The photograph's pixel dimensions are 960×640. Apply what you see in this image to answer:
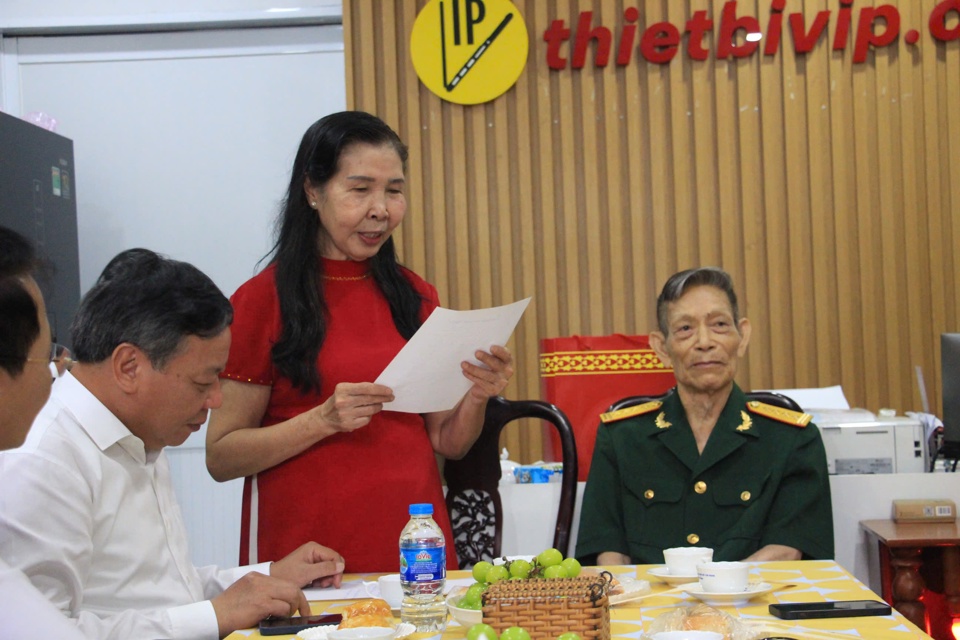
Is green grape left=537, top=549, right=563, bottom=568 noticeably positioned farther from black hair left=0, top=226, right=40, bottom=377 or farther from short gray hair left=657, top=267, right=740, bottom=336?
short gray hair left=657, top=267, right=740, bottom=336

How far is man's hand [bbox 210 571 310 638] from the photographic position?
5.32ft

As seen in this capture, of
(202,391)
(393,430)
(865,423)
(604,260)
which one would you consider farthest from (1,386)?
(604,260)

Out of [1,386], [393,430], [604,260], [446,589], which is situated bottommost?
[446,589]

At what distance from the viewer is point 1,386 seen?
3.84ft

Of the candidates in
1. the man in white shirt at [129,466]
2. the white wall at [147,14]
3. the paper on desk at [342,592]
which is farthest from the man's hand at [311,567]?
the white wall at [147,14]

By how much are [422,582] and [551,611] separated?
337mm

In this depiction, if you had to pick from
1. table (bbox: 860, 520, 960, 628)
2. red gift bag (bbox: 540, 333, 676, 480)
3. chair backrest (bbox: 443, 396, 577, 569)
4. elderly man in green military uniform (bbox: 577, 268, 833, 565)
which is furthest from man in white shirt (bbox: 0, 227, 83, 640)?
red gift bag (bbox: 540, 333, 676, 480)

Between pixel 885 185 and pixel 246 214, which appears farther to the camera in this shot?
pixel 246 214

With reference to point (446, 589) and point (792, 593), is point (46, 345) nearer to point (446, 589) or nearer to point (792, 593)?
point (446, 589)

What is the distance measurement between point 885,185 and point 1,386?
13.7 feet

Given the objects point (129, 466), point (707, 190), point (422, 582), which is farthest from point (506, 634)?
point (707, 190)

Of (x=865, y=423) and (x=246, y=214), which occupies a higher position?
(x=246, y=214)

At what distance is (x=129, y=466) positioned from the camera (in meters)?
1.75

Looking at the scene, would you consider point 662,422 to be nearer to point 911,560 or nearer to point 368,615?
point 911,560
